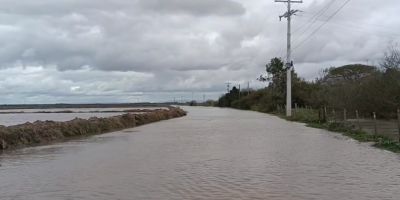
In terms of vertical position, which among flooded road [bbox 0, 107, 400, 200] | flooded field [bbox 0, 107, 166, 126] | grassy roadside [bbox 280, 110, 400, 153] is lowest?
flooded road [bbox 0, 107, 400, 200]

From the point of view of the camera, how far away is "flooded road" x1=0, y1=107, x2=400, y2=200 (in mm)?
11430

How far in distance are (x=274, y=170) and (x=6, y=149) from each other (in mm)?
13366

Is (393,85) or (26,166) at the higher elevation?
(393,85)

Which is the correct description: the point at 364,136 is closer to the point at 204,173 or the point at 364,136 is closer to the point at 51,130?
the point at 204,173

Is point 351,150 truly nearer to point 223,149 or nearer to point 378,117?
point 223,149

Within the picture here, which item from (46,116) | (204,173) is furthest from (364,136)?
(46,116)

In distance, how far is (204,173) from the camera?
1462 cm

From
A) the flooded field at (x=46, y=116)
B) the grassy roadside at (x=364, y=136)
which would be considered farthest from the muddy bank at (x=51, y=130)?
the grassy roadside at (x=364, y=136)

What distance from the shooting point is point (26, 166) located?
55.9 feet

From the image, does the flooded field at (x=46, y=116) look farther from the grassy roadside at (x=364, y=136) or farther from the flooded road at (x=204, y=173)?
the flooded road at (x=204, y=173)

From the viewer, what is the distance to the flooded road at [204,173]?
11.4 meters

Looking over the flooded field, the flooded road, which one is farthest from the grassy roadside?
the flooded field

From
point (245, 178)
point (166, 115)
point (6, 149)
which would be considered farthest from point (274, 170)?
point (166, 115)

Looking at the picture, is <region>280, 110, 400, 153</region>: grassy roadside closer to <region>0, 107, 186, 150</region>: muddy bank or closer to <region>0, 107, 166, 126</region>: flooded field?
<region>0, 107, 186, 150</region>: muddy bank
